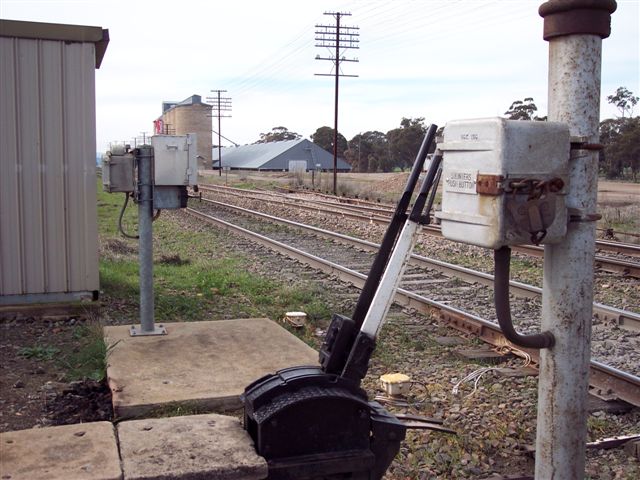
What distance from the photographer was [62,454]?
320 centimetres

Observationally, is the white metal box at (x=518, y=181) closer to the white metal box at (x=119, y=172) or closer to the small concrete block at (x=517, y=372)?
the small concrete block at (x=517, y=372)

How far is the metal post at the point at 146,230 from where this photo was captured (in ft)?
19.3

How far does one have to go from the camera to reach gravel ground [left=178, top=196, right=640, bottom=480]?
4.02 meters

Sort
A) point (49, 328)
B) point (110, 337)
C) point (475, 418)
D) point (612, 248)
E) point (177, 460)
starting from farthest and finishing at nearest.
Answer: point (612, 248)
point (49, 328)
point (110, 337)
point (475, 418)
point (177, 460)

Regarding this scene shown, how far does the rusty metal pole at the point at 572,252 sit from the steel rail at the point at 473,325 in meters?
2.72

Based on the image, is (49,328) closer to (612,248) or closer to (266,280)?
(266,280)

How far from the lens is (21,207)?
6.79 metres

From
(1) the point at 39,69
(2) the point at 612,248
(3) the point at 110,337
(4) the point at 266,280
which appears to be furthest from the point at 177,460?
(2) the point at 612,248

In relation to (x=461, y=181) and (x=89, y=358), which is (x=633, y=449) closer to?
(x=461, y=181)

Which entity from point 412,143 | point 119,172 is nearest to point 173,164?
point 119,172

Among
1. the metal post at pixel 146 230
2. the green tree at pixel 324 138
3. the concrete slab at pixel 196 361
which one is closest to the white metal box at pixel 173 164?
the metal post at pixel 146 230

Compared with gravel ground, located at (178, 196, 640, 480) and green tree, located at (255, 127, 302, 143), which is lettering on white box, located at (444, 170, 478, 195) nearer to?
gravel ground, located at (178, 196, 640, 480)

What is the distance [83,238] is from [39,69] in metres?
1.62

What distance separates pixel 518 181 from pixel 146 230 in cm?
407
